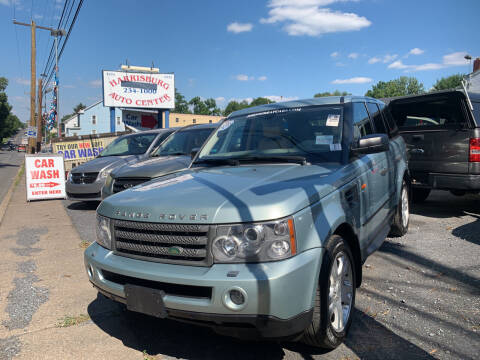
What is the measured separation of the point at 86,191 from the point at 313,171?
6.58 meters

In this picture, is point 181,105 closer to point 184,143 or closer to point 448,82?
point 448,82

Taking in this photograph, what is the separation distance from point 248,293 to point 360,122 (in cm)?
246

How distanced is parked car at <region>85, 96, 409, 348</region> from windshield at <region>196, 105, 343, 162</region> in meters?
0.02

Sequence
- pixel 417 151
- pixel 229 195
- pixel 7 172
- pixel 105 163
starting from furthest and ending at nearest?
pixel 7 172
pixel 105 163
pixel 417 151
pixel 229 195

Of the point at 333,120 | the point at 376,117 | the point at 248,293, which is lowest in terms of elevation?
the point at 248,293

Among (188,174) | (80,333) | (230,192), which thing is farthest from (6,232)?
(230,192)

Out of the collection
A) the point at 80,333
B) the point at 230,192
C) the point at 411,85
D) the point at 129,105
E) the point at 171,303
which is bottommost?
the point at 80,333

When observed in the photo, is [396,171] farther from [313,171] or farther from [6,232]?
[6,232]

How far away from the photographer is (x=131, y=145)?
30.4ft

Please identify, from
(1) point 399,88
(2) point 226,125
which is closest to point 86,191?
(2) point 226,125

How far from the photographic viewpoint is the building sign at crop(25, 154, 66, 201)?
10.1 meters

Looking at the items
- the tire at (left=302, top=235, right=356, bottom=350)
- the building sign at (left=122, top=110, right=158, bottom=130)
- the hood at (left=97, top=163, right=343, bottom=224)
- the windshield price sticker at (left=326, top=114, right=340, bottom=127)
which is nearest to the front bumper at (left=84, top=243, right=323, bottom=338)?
the tire at (left=302, top=235, right=356, bottom=350)

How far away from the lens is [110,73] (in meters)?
21.2

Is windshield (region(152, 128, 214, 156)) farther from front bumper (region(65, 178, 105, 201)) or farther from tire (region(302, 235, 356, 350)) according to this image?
tire (region(302, 235, 356, 350))
